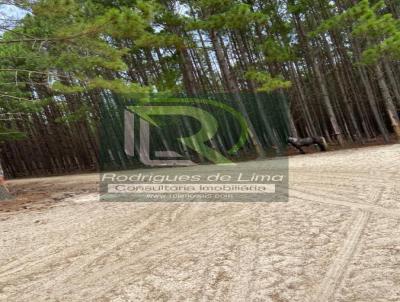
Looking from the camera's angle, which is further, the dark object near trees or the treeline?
the dark object near trees

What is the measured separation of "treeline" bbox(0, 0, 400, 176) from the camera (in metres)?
9.86

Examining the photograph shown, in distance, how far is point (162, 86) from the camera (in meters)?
16.1

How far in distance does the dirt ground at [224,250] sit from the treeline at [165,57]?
5.05m

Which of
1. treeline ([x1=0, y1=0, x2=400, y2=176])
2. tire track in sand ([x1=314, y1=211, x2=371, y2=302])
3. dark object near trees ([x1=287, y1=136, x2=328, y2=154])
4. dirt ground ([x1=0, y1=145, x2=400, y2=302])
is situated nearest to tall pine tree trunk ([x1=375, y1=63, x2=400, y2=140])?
treeline ([x1=0, y1=0, x2=400, y2=176])

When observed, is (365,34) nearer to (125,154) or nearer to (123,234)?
(123,234)

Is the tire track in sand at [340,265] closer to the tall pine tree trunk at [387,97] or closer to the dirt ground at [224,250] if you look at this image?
the dirt ground at [224,250]

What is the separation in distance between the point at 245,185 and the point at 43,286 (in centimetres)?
554

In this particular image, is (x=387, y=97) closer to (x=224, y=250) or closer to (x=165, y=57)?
(x=165, y=57)

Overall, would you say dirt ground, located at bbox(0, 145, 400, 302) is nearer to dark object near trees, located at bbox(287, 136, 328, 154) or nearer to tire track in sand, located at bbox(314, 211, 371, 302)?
tire track in sand, located at bbox(314, 211, 371, 302)

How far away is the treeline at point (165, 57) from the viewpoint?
9.86m

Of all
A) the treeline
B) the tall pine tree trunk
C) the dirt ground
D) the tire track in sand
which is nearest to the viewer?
the tire track in sand

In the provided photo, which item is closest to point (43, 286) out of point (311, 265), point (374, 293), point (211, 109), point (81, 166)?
point (311, 265)

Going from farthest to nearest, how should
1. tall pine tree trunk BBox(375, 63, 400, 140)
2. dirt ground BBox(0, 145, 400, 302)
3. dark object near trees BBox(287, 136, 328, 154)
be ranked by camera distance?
dark object near trees BBox(287, 136, 328, 154) → tall pine tree trunk BBox(375, 63, 400, 140) → dirt ground BBox(0, 145, 400, 302)

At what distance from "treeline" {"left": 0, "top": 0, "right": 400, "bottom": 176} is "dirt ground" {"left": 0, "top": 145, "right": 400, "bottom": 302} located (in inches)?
199
